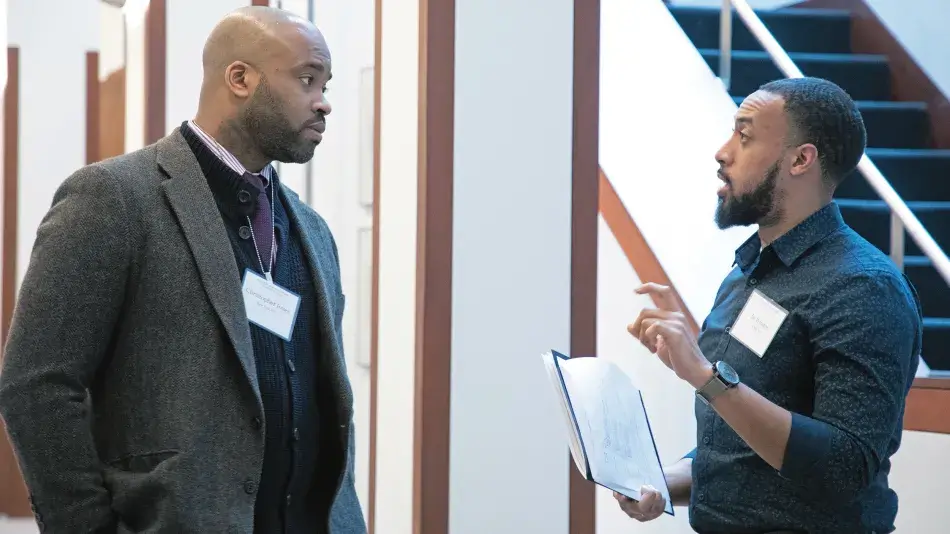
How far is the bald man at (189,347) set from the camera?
1.61 m

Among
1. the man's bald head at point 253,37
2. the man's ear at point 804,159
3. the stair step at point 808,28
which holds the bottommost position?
the man's ear at point 804,159

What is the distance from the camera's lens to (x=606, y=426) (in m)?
1.90

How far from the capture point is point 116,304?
65.1 inches

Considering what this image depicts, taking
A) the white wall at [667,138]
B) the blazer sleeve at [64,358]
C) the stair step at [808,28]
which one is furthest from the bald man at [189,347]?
the stair step at [808,28]

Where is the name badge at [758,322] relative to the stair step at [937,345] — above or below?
above

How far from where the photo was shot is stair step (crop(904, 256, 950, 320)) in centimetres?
430

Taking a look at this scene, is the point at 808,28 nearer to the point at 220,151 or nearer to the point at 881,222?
the point at 881,222

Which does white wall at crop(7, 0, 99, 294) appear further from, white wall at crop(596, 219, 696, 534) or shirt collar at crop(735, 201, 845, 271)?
shirt collar at crop(735, 201, 845, 271)

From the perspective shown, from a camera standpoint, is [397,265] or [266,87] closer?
[266,87]

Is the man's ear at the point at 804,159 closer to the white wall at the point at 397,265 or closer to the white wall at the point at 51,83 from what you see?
the white wall at the point at 397,265

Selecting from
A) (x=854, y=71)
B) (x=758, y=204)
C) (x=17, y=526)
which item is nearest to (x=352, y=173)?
(x=854, y=71)

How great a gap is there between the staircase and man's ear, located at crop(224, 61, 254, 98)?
9.66 feet

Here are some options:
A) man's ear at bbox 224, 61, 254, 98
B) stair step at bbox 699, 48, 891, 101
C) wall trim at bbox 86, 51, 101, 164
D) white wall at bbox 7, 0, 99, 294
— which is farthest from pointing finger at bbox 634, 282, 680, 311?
white wall at bbox 7, 0, 99, 294

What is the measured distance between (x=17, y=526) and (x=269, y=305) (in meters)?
4.85
